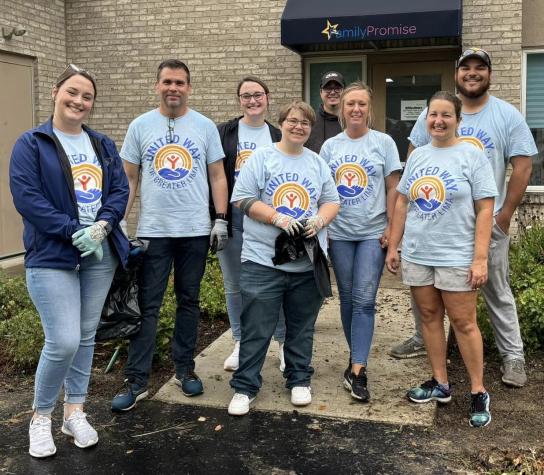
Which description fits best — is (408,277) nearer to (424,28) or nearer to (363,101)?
(363,101)

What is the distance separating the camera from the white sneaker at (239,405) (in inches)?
159

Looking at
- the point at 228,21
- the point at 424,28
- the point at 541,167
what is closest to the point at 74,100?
the point at 424,28

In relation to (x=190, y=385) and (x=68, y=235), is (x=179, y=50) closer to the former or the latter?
Answer: (x=190, y=385)

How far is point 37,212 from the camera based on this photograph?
10.8 ft

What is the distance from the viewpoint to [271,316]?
405cm

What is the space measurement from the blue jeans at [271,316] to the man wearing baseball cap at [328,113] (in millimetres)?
1234

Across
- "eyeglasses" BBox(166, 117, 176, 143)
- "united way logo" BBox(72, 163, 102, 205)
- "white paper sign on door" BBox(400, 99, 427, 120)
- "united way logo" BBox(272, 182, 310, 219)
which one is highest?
"white paper sign on door" BBox(400, 99, 427, 120)

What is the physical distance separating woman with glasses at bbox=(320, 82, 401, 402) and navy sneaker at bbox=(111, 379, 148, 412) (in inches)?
53.1

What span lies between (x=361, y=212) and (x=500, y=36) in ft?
17.2

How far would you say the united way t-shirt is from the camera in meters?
3.47

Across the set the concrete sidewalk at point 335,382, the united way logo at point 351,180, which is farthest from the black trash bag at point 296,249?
the concrete sidewalk at point 335,382

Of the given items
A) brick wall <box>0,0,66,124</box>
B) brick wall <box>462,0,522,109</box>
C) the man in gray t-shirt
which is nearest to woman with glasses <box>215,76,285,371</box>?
the man in gray t-shirt

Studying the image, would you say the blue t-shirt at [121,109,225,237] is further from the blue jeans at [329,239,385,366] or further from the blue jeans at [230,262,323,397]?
the blue jeans at [329,239,385,366]

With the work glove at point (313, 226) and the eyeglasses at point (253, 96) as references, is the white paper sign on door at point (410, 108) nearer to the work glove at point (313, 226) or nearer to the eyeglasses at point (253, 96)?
the eyeglasses at point (253, 96)
